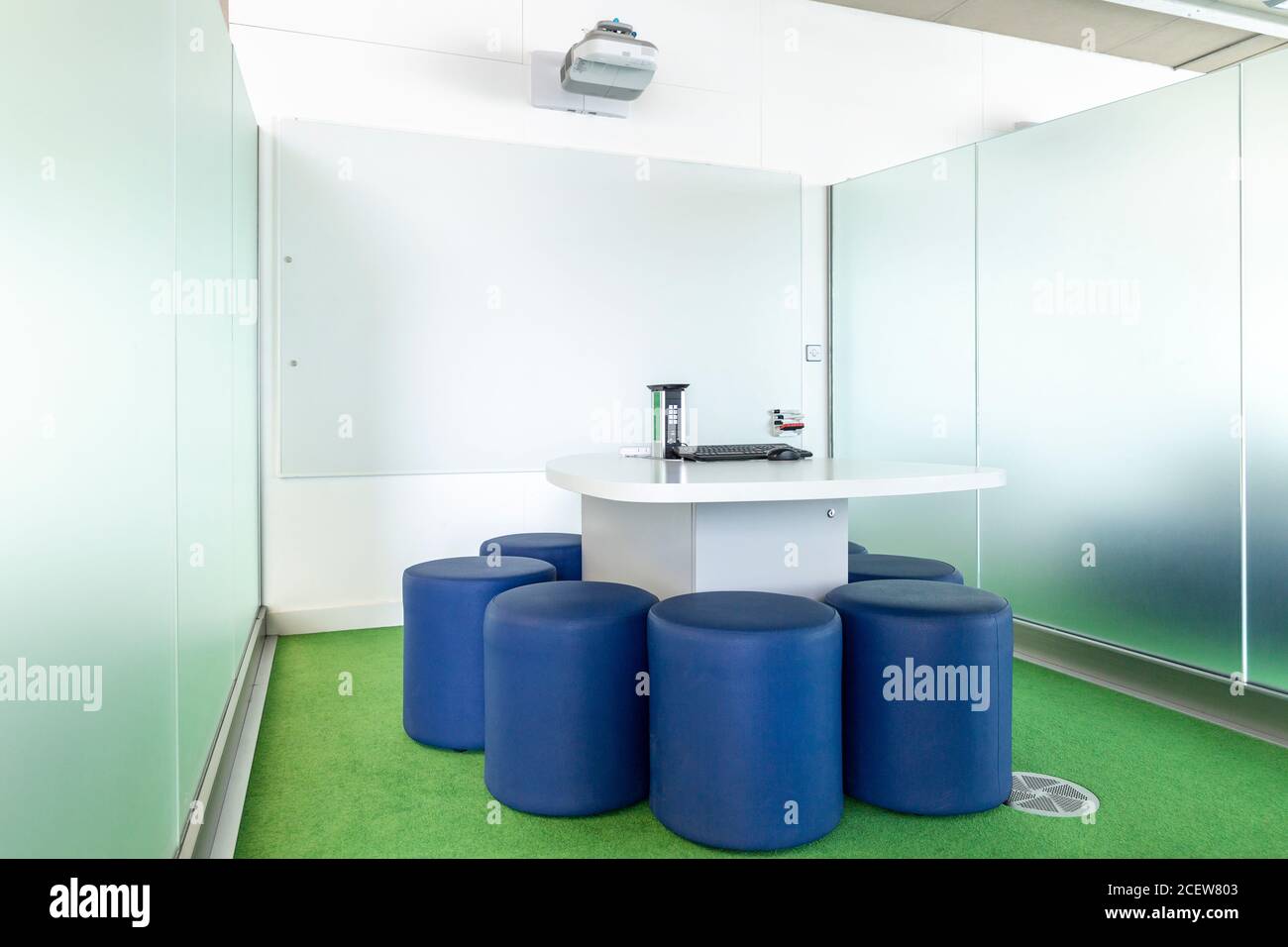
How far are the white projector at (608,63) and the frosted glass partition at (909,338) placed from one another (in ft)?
4.82

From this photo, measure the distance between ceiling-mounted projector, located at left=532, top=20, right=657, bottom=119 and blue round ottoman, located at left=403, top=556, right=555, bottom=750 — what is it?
2753 millimetres

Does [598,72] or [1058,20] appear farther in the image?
[1058,20]

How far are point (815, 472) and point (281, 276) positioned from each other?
2.94 metres

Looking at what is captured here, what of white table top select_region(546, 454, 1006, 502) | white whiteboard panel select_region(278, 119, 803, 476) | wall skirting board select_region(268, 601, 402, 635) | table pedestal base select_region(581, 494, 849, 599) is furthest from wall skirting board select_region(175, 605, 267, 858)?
white whiteboard panel select_region(278, 119, 803, 476)

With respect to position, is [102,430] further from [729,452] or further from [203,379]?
[729,452]

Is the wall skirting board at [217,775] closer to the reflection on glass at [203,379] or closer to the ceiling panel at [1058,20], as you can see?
the reflection on glass at [203,379]

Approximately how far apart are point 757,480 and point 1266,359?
6.67ft

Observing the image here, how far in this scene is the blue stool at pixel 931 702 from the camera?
2.17m

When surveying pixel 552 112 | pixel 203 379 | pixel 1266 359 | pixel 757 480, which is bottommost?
pixel 757 480

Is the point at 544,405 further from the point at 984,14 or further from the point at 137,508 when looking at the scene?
the point at 984,14

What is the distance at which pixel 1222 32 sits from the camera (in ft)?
18.3

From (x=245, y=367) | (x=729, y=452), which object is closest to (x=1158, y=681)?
(x=729, y=452)

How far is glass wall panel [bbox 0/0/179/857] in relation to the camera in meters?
1.03

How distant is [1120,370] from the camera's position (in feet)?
11.4
